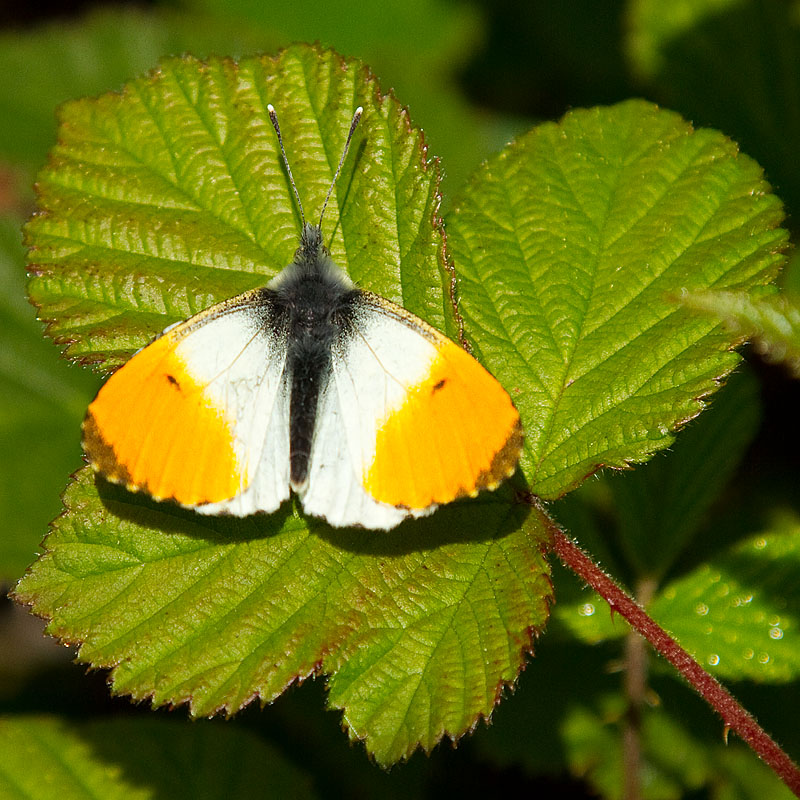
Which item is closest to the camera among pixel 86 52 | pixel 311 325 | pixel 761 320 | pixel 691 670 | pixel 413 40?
pixel 761 320

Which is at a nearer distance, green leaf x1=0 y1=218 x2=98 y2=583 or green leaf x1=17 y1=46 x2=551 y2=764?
green leaf x1=17 y1=46 x2=551 y2=764

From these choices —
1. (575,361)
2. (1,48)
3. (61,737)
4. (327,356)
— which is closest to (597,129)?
(575,361)

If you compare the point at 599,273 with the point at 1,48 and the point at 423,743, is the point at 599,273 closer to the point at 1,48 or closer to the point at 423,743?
the point at 423,743

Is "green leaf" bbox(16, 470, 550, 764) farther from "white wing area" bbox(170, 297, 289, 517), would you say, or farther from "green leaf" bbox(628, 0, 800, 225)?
"green leaf" bbox(628, 0, 800, 225)

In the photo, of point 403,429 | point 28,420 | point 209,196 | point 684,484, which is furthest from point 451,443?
point 28,420

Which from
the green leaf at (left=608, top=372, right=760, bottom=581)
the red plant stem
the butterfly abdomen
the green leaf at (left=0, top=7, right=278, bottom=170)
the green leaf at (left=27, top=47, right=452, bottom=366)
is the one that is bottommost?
the green leaf at (left=608, top=372, right=760, bottom=581)

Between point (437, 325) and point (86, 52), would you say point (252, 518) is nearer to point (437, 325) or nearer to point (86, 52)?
point (437, 325)

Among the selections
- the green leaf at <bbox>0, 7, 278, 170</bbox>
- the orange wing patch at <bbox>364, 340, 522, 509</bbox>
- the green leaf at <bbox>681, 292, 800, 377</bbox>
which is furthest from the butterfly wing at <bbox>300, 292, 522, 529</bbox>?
the green leaf at <bbox>0, 7, 278, 170</bbox>

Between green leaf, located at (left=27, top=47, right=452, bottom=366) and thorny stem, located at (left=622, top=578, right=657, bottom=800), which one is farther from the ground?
green leaf, located at (left=27, top=47, right=452, bottom=366)
